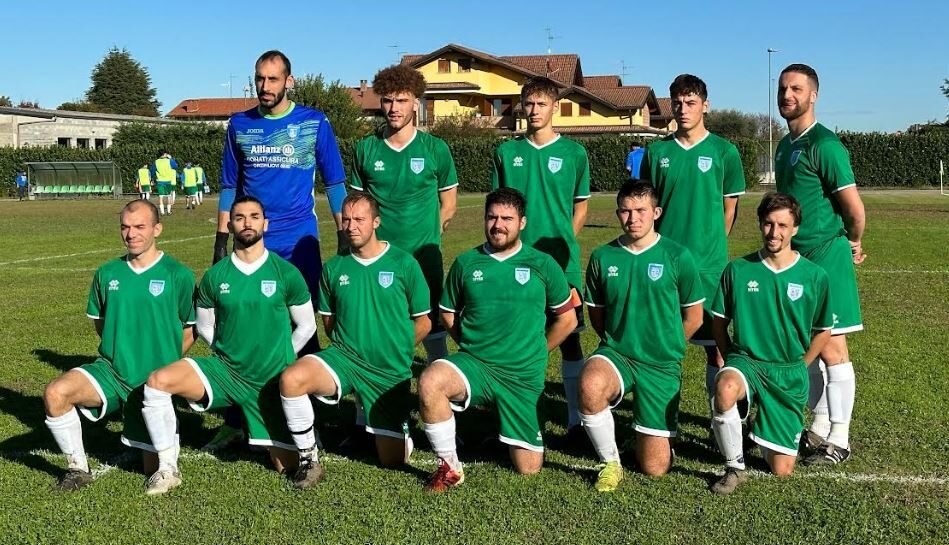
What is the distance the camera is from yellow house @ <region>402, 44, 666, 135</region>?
211 feet

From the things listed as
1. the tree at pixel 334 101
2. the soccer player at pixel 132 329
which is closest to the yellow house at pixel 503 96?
the tree at pixel 334 101

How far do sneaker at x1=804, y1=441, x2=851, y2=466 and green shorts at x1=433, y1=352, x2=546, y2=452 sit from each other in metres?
1.47

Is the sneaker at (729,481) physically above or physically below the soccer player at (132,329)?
below

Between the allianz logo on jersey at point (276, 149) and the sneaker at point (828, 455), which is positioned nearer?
the sneaker at point (828, 455)

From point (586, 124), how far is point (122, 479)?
62219mm

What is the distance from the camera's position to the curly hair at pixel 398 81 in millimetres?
5316

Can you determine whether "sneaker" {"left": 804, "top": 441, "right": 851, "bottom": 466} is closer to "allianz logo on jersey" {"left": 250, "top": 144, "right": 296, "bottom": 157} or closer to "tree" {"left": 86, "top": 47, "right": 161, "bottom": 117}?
"allianz logo on jersey" {"left": 250, "top": 144, "right": 296, "bottom": 157}

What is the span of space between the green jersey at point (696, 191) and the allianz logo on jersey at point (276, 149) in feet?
6.97

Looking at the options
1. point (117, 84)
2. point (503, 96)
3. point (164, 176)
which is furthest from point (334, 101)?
point (117, 84)

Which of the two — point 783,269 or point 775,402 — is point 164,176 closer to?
point 783,269

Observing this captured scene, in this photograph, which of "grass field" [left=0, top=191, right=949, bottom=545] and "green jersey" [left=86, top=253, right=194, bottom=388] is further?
"green jersey" [left=86, top=253, right=194, bottom=388]

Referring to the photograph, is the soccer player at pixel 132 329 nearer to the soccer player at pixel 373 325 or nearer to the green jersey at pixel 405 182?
the soccer player at pixel 373 325

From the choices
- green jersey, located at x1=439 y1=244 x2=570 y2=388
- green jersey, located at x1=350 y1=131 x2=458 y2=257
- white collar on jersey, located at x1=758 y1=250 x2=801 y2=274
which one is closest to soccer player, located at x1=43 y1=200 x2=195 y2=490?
green jersey, located at x1=350 y1=131 x2=458 y2=257

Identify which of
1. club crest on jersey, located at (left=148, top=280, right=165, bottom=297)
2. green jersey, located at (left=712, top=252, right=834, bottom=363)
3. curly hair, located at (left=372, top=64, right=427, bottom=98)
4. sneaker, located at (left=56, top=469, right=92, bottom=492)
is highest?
curly hair, located at (left=372, top=64, right=427, bottom=98)
